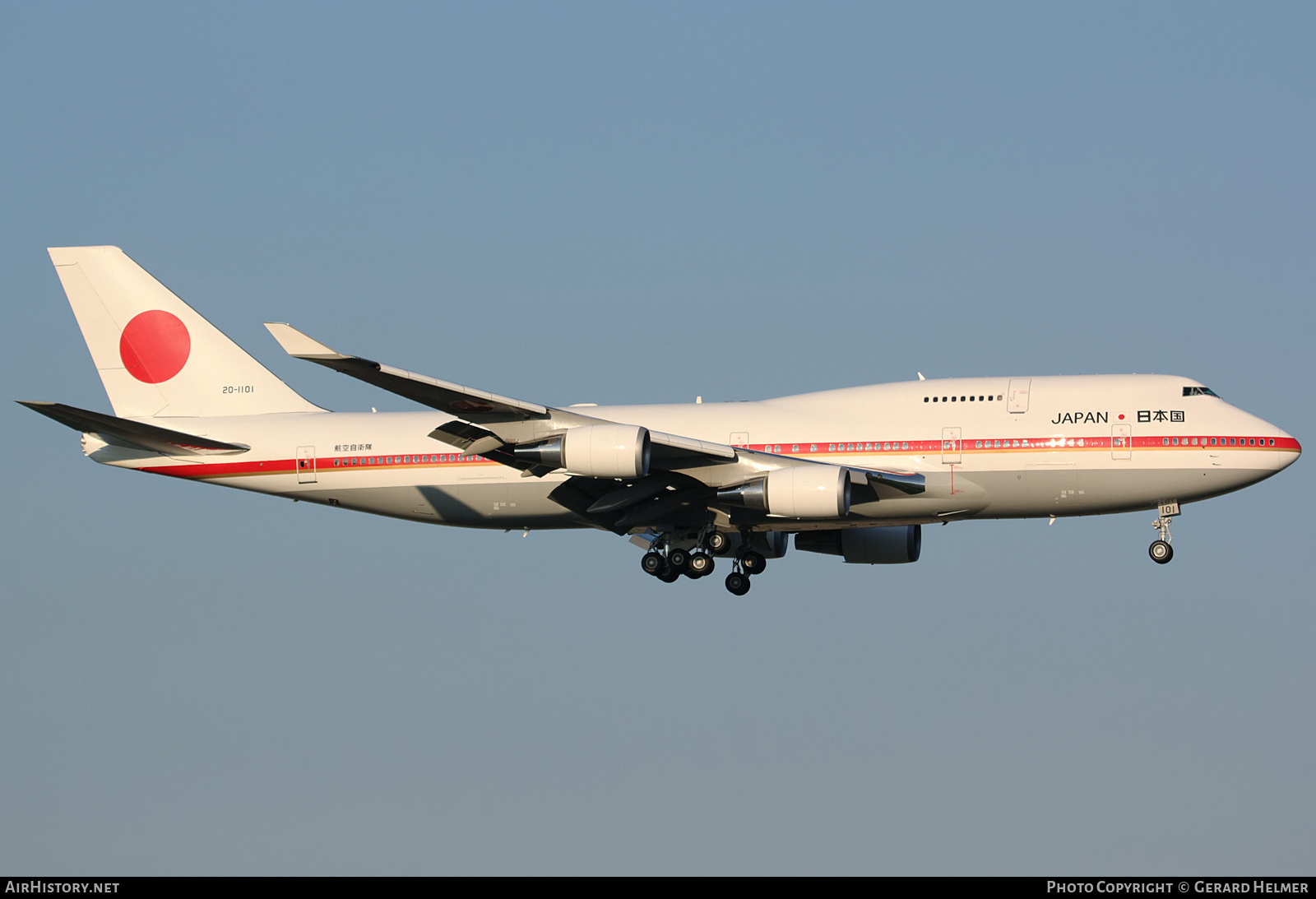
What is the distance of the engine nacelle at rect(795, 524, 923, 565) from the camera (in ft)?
Answer: 165

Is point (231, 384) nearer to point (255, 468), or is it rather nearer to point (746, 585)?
point (255, 468)

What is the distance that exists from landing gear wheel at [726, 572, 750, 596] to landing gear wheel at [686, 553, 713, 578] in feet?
6.66

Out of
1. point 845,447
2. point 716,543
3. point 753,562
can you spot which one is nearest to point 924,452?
point 845,447

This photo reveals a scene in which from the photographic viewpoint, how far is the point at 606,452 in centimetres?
4244

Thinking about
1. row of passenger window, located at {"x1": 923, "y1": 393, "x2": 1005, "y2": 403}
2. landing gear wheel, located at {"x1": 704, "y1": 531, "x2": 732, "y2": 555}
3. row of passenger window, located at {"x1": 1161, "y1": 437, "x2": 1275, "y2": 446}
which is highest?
row of passenger window, located at {"x1": 923, "y1": 393, "x2": 1005, "y2": 403}

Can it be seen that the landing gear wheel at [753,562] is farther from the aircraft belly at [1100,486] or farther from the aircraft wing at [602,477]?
the aircraft belly at [1100,486]

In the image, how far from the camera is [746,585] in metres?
49.6

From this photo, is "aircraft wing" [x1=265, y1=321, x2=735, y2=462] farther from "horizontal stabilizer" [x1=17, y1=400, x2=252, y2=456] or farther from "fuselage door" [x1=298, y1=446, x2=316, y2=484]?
"horizontal stabilizer" [x1=17, y1=400, x2=252, y2=456]

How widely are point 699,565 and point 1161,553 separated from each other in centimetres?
1312

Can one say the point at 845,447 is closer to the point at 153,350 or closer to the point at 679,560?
the point at 679,560

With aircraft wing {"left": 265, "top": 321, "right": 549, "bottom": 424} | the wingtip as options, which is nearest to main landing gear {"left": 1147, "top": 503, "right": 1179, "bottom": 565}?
aircraft wing {"left": 265, "top": 321, "right": 549, "bottom": 424}

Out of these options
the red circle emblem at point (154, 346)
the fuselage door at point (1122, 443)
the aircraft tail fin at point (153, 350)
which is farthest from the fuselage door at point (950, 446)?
the red circle emblem at point (154, 346)

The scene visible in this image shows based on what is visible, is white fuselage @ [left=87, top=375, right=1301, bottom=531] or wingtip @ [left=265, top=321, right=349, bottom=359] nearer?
wingtip @ [left=265, top=321, right=349, bottom=359]

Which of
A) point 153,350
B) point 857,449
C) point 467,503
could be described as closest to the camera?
point 857,449
